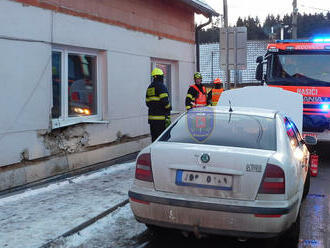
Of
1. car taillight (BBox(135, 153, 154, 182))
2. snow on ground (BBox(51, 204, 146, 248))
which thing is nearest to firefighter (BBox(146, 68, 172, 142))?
snow on ground (BBox(51, 204, 146, 248))

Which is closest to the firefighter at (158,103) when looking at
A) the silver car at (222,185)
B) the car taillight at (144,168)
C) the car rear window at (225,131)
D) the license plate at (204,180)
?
the car rear window at (225,131)

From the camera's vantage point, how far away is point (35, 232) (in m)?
4.44

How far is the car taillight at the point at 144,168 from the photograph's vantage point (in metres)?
4.01

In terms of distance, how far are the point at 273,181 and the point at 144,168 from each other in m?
1.23

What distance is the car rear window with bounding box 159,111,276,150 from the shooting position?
4121 mm

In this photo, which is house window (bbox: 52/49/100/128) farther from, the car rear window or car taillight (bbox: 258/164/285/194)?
car taillight (bbox: 258/164/285/194)

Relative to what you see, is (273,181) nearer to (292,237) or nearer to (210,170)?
(210,170)

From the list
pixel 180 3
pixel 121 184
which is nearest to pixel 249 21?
pixel 180 3

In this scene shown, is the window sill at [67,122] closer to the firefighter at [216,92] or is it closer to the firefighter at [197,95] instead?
the firefighter at [197,95]

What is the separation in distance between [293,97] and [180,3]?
492cm

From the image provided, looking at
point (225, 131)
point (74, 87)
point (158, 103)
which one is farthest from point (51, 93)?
point (225, 131)

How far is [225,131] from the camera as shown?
14.2ft

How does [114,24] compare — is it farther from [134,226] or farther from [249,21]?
[249,21]

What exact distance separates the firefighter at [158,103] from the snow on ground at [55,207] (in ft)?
4.04
